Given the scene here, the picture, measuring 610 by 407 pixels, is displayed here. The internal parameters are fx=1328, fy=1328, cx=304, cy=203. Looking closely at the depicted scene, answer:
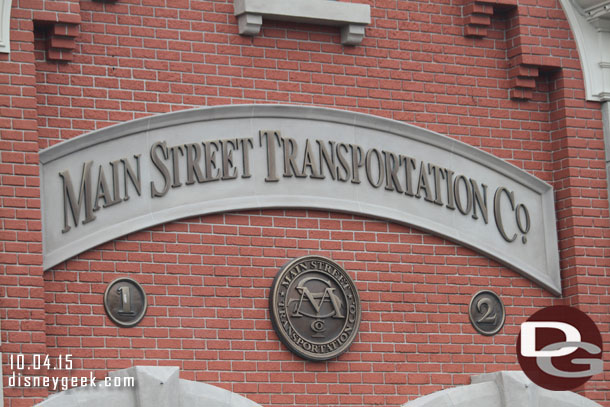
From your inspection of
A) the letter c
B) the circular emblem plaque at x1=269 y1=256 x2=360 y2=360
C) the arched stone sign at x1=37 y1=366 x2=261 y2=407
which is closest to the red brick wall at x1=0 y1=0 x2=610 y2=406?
the circular emblem plaque at x1=269 y1=256 x2=360 y2=360

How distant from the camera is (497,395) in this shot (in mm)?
10930

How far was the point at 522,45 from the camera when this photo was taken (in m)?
11.7

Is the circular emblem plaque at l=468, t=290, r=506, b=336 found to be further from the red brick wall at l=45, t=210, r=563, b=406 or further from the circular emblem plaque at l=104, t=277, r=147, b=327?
the circular emblem plaque at l=104, t=277, r=147, b=327

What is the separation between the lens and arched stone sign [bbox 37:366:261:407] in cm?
946

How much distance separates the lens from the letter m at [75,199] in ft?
32.5

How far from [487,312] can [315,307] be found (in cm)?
164

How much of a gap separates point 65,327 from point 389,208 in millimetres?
2900

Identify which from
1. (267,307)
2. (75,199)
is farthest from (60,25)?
(267,307)

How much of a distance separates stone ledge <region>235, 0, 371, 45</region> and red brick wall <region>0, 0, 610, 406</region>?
0.11m

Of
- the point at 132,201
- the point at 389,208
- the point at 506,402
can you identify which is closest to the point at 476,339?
the point at 506,402

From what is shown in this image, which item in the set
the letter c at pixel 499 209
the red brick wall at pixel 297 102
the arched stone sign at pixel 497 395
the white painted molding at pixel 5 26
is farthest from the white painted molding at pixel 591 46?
the white painted molding at pixel 5 26

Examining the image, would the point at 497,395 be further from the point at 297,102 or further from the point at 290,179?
the point at 297,102

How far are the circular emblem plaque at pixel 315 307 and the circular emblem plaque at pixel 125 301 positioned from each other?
3.47 feet

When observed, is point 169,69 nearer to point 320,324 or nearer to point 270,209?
point 270,209
